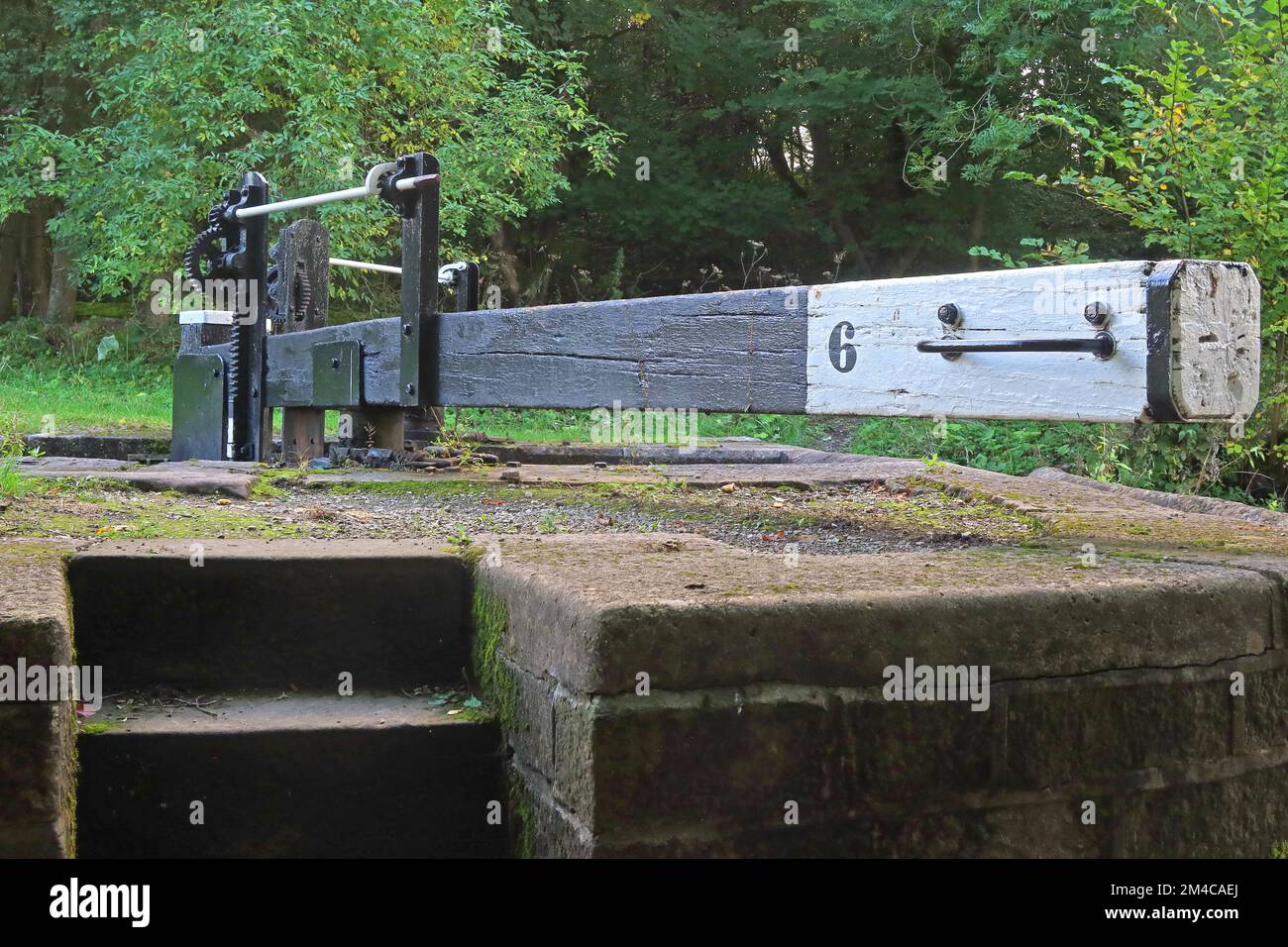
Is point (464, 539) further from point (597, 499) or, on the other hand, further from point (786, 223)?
point (786, 223)

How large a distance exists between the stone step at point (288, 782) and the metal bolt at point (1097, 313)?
1.22m

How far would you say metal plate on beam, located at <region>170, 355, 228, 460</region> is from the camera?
541cm

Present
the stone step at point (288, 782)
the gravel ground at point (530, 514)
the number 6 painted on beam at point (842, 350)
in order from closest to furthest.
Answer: the stone step at point (288, 782) < the number 6 painted on beam at point (842, 350) < the gravel ground at point (530, 514)

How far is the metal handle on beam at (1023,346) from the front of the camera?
203 cm

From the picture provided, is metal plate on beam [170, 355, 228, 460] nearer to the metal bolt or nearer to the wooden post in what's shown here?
the wooden post

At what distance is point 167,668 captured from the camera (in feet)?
7.18

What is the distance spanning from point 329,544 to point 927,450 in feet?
26.3

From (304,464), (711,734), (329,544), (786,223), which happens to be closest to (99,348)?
(786,223)

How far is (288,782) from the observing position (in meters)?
1.98

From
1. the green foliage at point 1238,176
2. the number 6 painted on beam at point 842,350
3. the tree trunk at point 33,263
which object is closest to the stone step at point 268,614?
the number 6 painted on beam at point 842,350

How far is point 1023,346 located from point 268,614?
144 cm

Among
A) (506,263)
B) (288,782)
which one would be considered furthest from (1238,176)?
(506,263)

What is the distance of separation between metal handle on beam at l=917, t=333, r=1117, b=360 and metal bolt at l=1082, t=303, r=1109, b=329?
0.02m

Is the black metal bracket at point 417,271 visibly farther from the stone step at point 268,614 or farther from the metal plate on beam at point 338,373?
the stone step at point 268,614
